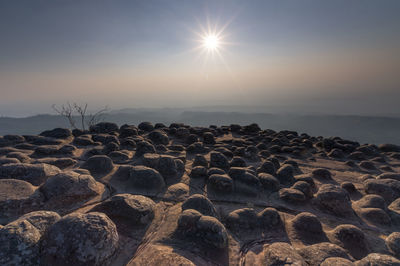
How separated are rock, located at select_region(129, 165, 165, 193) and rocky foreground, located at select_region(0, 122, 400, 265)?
3 centimetres

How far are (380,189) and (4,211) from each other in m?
10.00

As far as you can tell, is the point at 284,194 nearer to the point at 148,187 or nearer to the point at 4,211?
the point at 148,187

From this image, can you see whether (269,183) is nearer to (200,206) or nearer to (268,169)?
(268,169)

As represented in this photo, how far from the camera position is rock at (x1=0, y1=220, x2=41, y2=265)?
2635 millimetres

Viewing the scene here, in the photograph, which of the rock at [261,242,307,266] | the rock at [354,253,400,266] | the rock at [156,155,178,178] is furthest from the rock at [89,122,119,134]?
the rock at [354,253,400,266]

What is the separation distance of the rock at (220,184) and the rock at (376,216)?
3.52m

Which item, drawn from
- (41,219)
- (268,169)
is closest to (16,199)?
(41,219)

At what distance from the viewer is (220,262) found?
3.46 m

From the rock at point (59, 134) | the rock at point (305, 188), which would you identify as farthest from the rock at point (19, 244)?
the rock at point (59, 134)

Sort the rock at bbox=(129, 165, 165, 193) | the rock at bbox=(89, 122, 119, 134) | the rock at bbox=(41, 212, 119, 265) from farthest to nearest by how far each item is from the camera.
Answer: the rock at bbox=(89, 122, 119, 134) → the rock at bbox=(129, 165, 165, 193) → the rock at bbox=(41, 212, 119, 265)

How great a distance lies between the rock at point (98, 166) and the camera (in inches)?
262

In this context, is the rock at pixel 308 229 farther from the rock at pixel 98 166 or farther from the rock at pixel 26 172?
the rock at pixel 26 172

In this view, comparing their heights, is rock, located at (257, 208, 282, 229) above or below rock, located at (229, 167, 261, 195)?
below

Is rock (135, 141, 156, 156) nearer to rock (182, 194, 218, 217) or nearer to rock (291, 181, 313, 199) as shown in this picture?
rock (182, 194, 218, 217)
